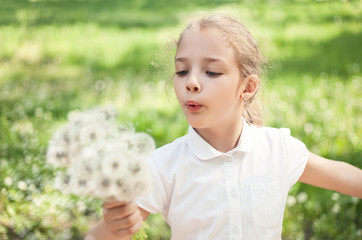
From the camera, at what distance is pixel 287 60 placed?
17.9 feet

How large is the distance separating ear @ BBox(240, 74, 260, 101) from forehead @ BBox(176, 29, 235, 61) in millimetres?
170

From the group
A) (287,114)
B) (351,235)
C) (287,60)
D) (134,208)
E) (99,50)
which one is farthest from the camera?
A: (99,50)

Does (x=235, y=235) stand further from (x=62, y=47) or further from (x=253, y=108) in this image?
(x=62, y=47)

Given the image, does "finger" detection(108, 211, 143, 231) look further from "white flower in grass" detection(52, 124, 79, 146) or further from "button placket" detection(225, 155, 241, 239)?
"button placket" detection(225, 155, 241, 239)

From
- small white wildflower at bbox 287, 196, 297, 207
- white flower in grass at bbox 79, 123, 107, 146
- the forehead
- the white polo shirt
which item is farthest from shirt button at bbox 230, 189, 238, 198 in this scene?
small white wildflower at bbox 287, 196, 297, 207

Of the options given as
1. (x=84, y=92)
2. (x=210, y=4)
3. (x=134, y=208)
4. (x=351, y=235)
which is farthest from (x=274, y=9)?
(x=134, y=208)

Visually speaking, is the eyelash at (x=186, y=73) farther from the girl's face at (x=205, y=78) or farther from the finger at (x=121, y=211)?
the finger at (x=121, y=211)

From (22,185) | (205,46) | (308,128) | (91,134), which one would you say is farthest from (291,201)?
(91,134)

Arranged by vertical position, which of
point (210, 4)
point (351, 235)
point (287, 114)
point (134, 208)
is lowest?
point (351, 235)

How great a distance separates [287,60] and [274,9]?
2631mm

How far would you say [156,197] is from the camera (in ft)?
6.18

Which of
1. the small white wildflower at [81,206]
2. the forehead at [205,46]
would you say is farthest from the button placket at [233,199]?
the small white wildflower at [81,206]

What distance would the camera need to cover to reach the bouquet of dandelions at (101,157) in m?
1.13

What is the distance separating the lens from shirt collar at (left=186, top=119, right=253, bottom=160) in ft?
6.40
